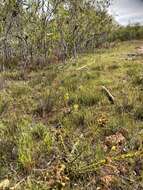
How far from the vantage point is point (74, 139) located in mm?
5176

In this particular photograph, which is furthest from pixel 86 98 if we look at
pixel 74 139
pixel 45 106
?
pixel 74 139

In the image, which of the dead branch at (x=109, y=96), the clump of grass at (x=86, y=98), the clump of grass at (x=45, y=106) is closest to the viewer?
the clump of grass at (x=45, y=106)

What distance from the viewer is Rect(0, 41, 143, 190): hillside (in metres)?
4.20

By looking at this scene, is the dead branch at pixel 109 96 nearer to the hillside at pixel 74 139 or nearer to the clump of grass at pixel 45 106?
the hillside at pixel 74 139

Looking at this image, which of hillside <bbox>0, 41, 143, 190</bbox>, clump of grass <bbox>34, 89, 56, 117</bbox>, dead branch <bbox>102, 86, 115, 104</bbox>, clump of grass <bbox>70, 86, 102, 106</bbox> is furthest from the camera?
clump of grass <bbox>70, 86, 102, 106</bbox>

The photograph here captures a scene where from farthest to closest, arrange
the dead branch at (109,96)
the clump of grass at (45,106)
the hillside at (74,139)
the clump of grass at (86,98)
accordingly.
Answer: the clump of grass at (86,98) < the dead branch at (109,96) < the clump of grass at (45,106) < the hillside at (74,139)

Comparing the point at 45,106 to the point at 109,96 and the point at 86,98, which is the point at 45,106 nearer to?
the point at 86,98

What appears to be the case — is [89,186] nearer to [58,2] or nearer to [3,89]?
[3,89]

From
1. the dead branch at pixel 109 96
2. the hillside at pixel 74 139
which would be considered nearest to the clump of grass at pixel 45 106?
the hillside at pixel 74 139

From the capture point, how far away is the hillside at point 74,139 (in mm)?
4195

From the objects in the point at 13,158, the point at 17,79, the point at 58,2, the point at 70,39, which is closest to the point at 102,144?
the point at 13,158

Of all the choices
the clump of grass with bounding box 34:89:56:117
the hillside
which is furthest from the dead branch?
the clump of grass with bounding box 34:89:56:117

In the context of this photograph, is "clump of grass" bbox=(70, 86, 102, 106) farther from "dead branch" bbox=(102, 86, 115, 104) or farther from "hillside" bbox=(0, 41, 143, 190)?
"dead branch" bbox=(102, 86, 115, 104)

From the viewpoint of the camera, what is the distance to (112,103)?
278 inches
